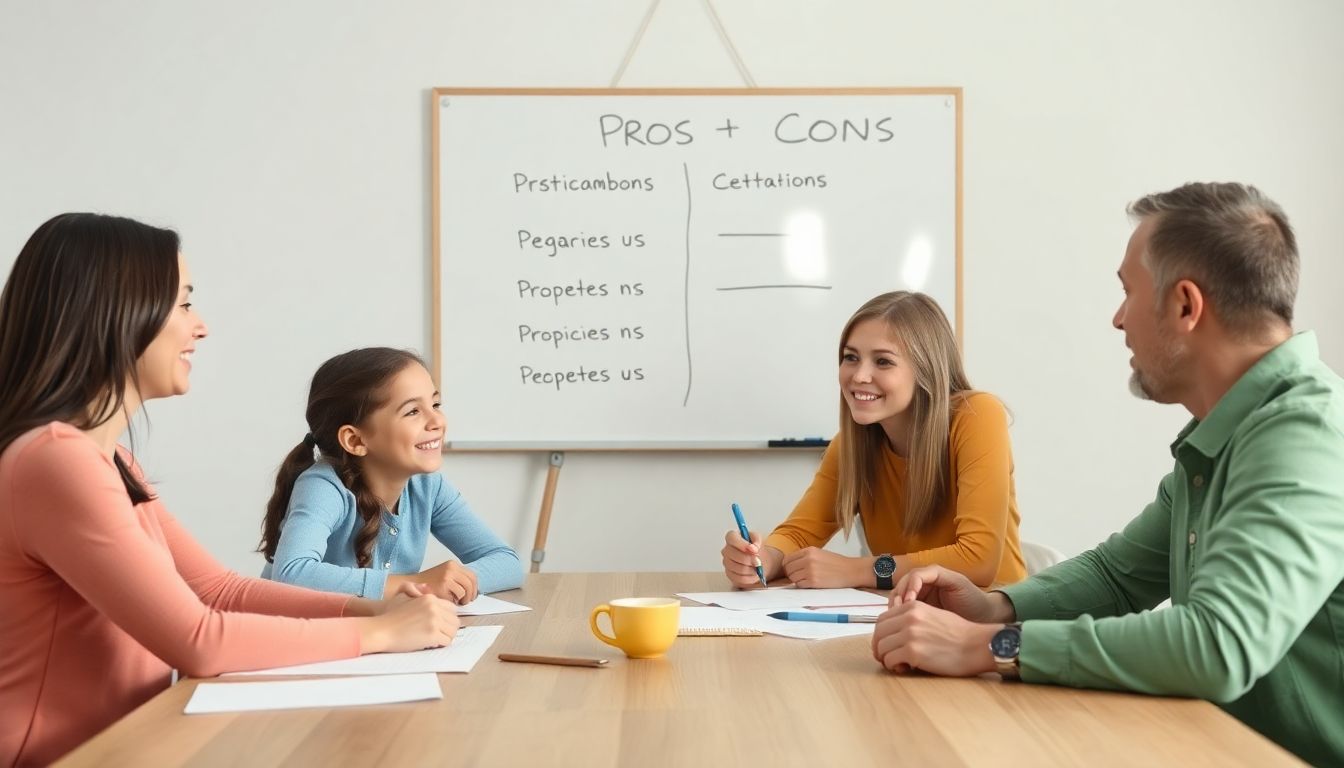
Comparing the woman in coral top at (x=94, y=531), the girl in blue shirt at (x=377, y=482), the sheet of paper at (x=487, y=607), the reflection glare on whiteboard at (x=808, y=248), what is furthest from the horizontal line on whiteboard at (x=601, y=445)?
the woman in coral top at (x=94, y=531)

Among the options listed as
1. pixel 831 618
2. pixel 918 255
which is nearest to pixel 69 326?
pixel 831 618

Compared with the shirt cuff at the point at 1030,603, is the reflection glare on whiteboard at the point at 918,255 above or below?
above

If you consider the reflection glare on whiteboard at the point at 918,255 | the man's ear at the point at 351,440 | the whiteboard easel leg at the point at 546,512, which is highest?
the reflection glare on whiteboard at the point at 918,255

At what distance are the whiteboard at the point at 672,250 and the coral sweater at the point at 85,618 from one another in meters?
1.83

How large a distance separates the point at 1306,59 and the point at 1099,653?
260 centimetres

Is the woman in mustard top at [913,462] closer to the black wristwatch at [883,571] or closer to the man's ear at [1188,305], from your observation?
the black wristwatch at [883,571]

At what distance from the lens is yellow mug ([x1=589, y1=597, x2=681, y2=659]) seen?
1326 mm

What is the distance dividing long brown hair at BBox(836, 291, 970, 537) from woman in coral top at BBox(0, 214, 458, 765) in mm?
1087

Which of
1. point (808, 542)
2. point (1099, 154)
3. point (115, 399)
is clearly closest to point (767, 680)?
point (115, 399)

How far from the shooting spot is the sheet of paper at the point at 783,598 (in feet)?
5.64

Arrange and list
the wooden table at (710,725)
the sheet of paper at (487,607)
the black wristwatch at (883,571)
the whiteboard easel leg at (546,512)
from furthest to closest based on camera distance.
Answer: the whiteboard easel leg at (546,512)
the black wristwatch at (883,571)
the sheet of paper at (487,607)
the wooden table at (710,725)

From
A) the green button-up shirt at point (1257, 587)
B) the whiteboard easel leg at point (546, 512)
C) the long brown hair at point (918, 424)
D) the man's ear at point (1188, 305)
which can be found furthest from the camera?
the whiteboard easel leg at point (546, 512)

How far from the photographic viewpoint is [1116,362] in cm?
321

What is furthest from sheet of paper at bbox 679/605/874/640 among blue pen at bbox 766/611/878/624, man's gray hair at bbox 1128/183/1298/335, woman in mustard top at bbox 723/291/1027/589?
man's gray hair at bbox 1128/183/1298/335
